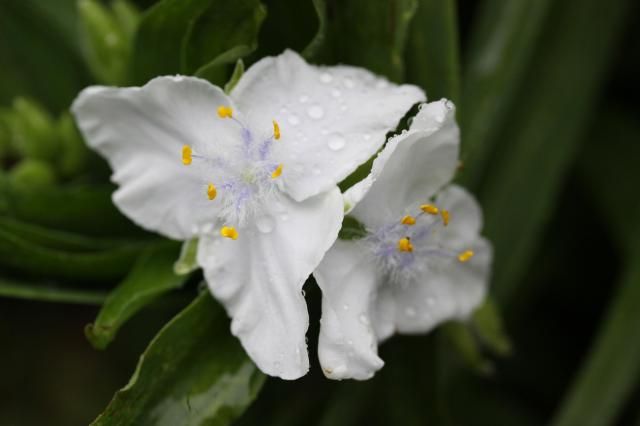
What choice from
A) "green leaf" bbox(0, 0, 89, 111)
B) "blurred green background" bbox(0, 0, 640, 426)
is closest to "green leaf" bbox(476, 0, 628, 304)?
"blurred green background" bbox(0, 0, 640, 426)

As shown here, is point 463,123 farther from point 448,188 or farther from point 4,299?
point 4,299

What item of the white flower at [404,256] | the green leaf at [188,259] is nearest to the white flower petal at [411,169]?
the white flower at [404,256]

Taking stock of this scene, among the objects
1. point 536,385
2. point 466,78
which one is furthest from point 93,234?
point 536,385

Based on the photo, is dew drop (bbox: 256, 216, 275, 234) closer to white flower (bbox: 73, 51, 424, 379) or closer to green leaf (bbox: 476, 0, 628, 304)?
white flower (bbox: 73, 51, 424, 379)

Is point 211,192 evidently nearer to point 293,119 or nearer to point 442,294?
point 293,119

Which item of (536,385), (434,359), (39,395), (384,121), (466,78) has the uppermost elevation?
(384,121)

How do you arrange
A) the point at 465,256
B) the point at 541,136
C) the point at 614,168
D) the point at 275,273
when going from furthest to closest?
the point at 614,168
the point at 541,136
the point at 465,256
the point at 275,273

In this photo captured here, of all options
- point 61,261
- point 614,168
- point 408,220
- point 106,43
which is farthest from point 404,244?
point 614,168

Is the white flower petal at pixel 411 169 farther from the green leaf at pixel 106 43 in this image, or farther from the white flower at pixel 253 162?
the green leaf at pixel 106 43
